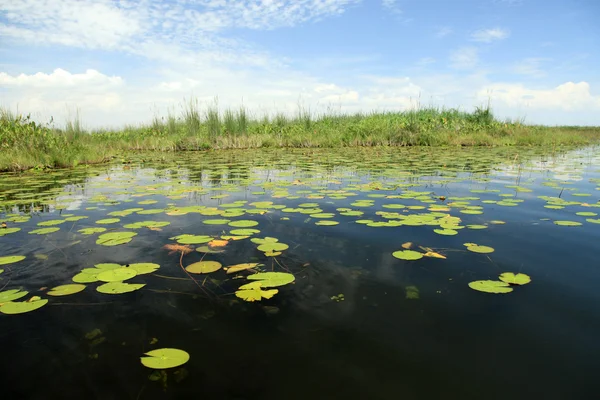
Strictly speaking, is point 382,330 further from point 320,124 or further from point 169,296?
point 320,124

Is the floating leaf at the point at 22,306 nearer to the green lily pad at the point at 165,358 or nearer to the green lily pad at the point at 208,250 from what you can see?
the green lily pad at the point at 165,358

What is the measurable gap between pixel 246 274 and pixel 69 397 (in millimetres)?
885

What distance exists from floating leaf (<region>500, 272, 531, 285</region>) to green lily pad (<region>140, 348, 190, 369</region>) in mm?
1453

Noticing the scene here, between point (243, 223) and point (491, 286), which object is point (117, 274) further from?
point (491, 286)

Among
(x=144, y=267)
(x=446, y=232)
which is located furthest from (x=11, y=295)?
(x=446, y=232)

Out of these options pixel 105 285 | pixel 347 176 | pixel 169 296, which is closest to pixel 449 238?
pixel 169 296

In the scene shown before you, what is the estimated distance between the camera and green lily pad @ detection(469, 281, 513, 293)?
1.53 meters

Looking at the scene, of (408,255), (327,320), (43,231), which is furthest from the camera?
(43,231)

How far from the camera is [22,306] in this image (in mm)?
1442

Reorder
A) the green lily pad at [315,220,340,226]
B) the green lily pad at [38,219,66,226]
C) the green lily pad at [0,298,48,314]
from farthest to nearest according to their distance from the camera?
1. the green lily pad at [38,219,66,226]
2. the green lily pad at [315,220,340,226]
3. the green lily pad at [0,298,48,314]

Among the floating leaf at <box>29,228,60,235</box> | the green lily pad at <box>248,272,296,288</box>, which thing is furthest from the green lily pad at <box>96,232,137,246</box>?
the green lily pad at <box>248,272,296,288</box>

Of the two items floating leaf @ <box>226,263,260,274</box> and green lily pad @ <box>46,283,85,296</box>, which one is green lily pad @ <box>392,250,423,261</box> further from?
green lily pad @ <box>46,283,85,296</box>

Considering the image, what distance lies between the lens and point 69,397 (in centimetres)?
97

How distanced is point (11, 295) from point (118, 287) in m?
0.45
